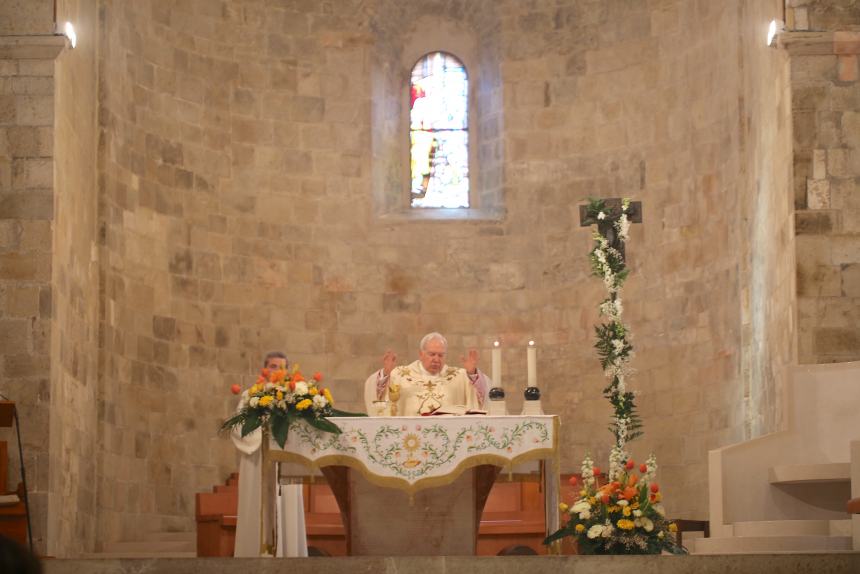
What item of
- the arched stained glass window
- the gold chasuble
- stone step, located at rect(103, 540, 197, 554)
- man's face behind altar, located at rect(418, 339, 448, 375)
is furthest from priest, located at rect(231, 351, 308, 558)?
the arched stained glass window

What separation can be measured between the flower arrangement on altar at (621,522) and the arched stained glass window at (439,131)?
8216 mm

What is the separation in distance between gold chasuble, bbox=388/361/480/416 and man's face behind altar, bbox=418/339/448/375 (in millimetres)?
50

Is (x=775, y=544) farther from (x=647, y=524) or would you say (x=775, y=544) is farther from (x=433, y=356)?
(x=433, y=356)

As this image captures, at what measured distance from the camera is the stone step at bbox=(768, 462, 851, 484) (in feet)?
35.1

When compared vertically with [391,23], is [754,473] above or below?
below

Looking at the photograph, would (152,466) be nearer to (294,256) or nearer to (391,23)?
(294,256)

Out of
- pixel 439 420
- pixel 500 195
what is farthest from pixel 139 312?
pixel 439 420

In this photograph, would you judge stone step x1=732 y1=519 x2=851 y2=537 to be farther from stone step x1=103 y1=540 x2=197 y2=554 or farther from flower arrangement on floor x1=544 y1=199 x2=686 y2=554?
stone step x1=103 y1=540 x2=197 y2=554

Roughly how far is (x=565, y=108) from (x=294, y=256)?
353 centimetres

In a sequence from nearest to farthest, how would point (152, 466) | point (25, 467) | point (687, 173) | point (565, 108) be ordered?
point (25, 467)
point (152, 466)
point (687, 173)
point (565, 108)

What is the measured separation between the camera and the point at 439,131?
1792 cm

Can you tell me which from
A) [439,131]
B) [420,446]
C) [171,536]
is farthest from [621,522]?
[439,131]

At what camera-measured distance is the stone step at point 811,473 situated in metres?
10.7

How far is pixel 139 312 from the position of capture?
15.0 metres
